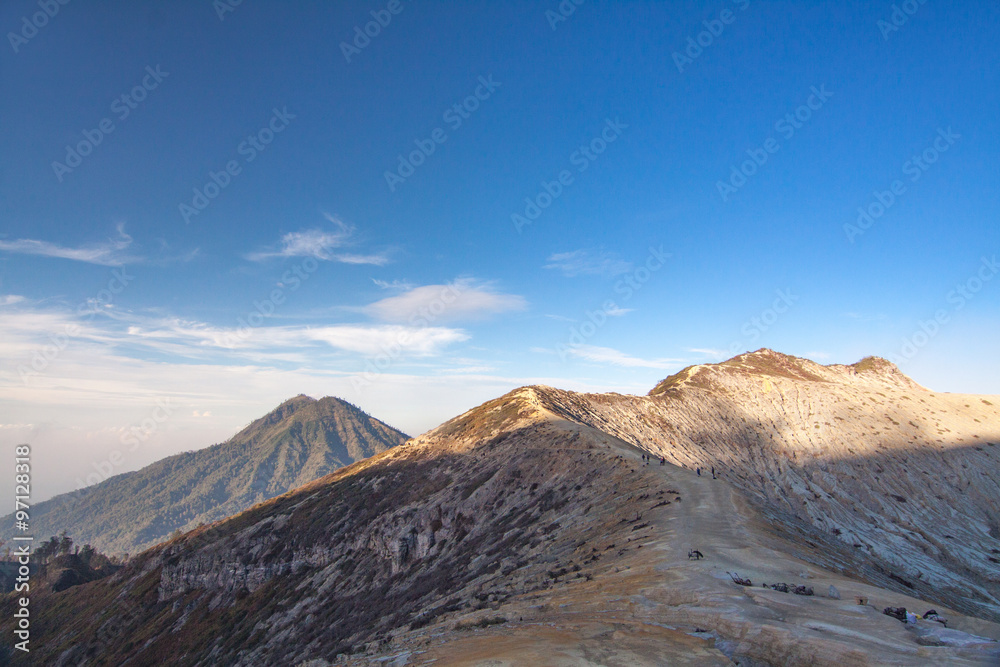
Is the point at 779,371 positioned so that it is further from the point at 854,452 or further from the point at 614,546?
the point at 614,546

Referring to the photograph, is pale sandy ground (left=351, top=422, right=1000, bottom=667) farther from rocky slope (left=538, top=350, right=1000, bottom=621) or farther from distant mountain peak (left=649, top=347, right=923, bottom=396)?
distant mountain peak (left=649, top=347, right=923, bottom=396)

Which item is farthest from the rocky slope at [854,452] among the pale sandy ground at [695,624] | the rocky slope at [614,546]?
the pale sandy ground at [695,624]

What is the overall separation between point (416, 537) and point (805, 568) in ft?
160

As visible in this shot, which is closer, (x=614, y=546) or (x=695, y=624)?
(x=695, y=624)

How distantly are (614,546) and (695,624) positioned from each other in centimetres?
1449

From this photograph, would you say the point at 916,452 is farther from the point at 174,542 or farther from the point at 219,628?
the point at 174,542

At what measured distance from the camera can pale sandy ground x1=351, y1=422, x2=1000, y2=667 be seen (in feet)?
42.8

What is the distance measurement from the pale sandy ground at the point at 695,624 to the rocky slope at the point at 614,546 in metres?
0.12

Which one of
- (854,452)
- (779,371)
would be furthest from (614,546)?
(779,371)

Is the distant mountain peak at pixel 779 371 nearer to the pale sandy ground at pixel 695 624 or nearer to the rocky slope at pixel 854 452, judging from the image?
the rocky slope at pixel 854 452

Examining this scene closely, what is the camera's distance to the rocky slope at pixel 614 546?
53.2 ft

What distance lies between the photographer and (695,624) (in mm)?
16141

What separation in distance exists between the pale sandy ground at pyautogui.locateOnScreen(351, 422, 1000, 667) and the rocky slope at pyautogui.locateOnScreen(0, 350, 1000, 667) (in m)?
0.12

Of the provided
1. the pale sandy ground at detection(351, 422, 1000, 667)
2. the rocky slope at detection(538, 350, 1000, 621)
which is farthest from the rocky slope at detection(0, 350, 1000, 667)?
the rocky slope at detection(538, 350, 1000, 621)
